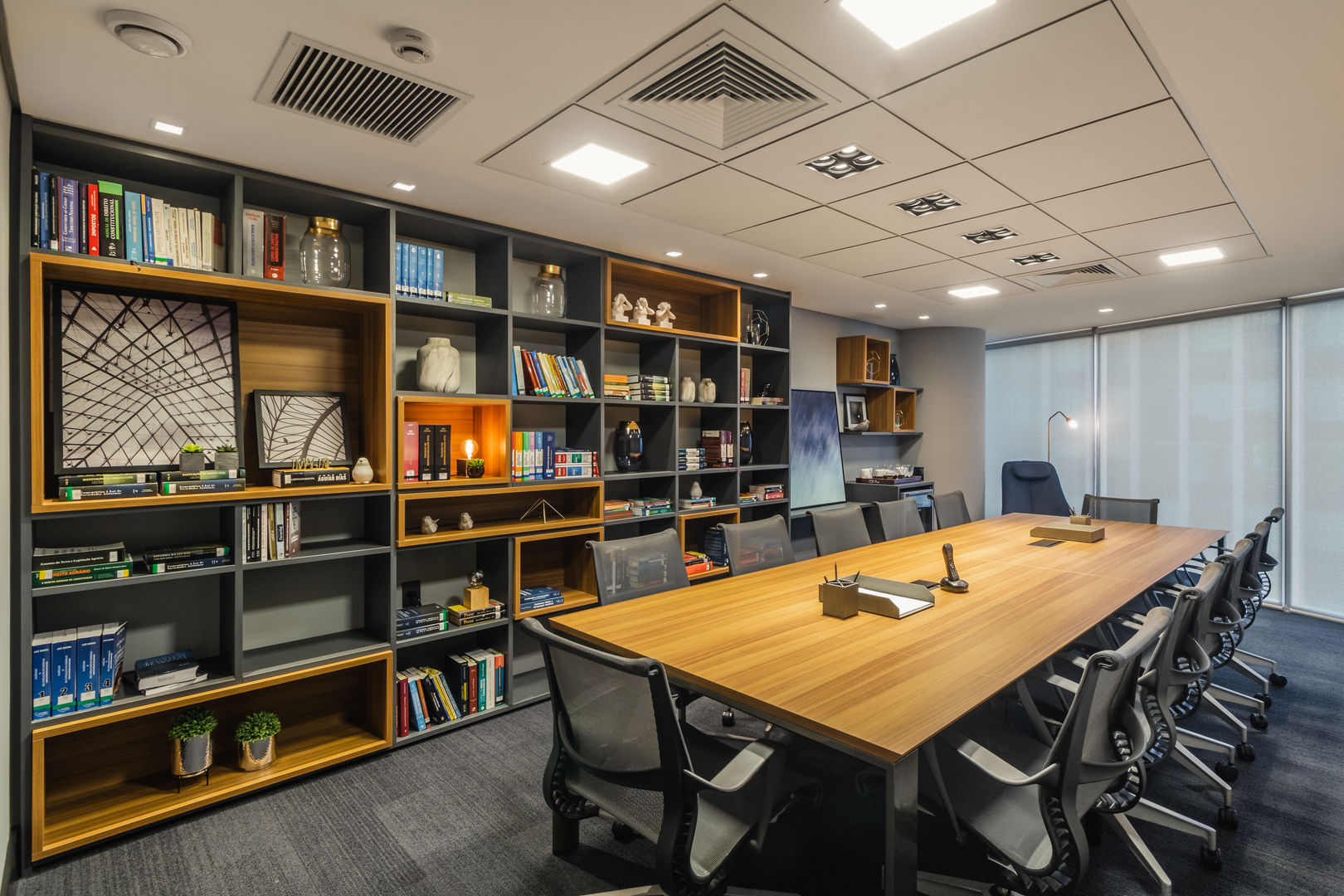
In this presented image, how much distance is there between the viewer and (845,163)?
2.69 m

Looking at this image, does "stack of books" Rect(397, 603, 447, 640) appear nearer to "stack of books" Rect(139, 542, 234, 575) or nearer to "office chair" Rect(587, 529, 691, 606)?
"stack of books" Rect(139, 542, 234, 575)

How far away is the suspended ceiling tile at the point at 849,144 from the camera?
7.67 feet

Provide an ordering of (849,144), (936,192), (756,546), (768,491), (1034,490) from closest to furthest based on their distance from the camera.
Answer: (849,144)
(936,192)
(756,546)
(768,491)
(1034,490)

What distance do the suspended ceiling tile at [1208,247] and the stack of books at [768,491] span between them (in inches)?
110

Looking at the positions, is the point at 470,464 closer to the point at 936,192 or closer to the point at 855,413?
the point at 936,192

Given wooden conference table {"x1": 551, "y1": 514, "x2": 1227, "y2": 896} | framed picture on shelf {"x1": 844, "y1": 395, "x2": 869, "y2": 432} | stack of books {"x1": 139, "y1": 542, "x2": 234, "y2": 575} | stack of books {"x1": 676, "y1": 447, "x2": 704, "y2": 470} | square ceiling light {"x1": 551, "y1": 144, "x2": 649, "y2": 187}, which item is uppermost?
square ceiling light {"x1": 551, "y1": 144, "x2": 649, "y2": 187}

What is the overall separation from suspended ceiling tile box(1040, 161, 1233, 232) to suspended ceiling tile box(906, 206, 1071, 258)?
3.4 inches

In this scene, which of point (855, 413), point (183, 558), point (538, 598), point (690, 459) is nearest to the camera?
point (183, 558)

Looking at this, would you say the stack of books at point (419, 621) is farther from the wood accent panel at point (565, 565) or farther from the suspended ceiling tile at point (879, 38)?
the suspended ceiling tile at point (879, 38)

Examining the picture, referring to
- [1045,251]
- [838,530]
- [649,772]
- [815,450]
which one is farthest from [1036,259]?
[649,772]

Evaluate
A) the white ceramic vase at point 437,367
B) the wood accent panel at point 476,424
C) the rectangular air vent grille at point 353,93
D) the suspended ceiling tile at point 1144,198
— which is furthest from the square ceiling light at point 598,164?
the suspended ceiling tile at point 1144,198

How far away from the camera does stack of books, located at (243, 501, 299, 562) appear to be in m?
2.74

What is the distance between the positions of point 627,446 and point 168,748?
2.77 meters

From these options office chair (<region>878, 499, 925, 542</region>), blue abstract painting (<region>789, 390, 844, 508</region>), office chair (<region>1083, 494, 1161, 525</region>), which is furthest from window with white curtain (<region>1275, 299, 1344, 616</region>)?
blue abstract painting (<region>789, 390, 844, 508</region>)
